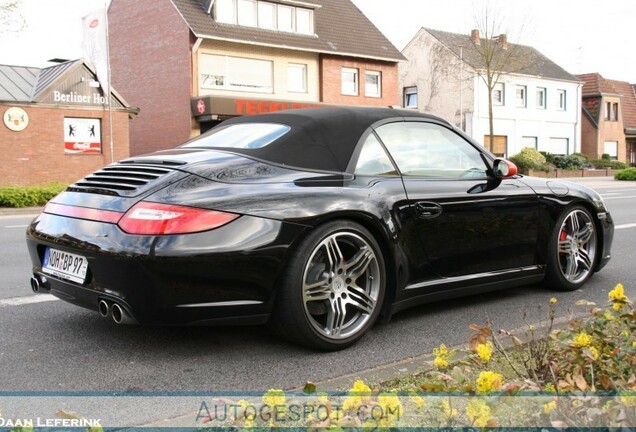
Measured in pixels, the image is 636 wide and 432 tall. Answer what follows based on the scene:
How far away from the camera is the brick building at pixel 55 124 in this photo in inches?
914

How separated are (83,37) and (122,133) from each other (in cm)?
377

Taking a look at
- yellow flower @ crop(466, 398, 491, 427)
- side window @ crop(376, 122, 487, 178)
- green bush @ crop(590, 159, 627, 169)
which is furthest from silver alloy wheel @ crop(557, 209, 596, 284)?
green bush @ crop(590, 159, 627, 169)

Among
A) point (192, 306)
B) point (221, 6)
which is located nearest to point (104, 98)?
point (221, 6)

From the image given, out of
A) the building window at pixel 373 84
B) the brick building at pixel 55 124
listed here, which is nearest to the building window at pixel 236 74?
the brick building at pixel 55 124

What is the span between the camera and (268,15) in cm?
3017

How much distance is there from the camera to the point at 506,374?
126 inches

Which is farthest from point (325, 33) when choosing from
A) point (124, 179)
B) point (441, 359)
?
point (441, 359)

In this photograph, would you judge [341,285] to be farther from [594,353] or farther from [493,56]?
[493,56]

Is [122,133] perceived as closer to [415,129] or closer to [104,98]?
[104,98]

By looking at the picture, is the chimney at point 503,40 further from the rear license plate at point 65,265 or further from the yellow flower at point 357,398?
the yellow flower at point 357,398

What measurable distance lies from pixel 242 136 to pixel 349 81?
2936 centimetres

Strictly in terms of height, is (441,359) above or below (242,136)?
below

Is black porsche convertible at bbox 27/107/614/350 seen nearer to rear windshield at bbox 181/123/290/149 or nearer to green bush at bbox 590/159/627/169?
rear windshield at bbox 181/123/290/149

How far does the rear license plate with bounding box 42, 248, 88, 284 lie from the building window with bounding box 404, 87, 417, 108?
134ft
